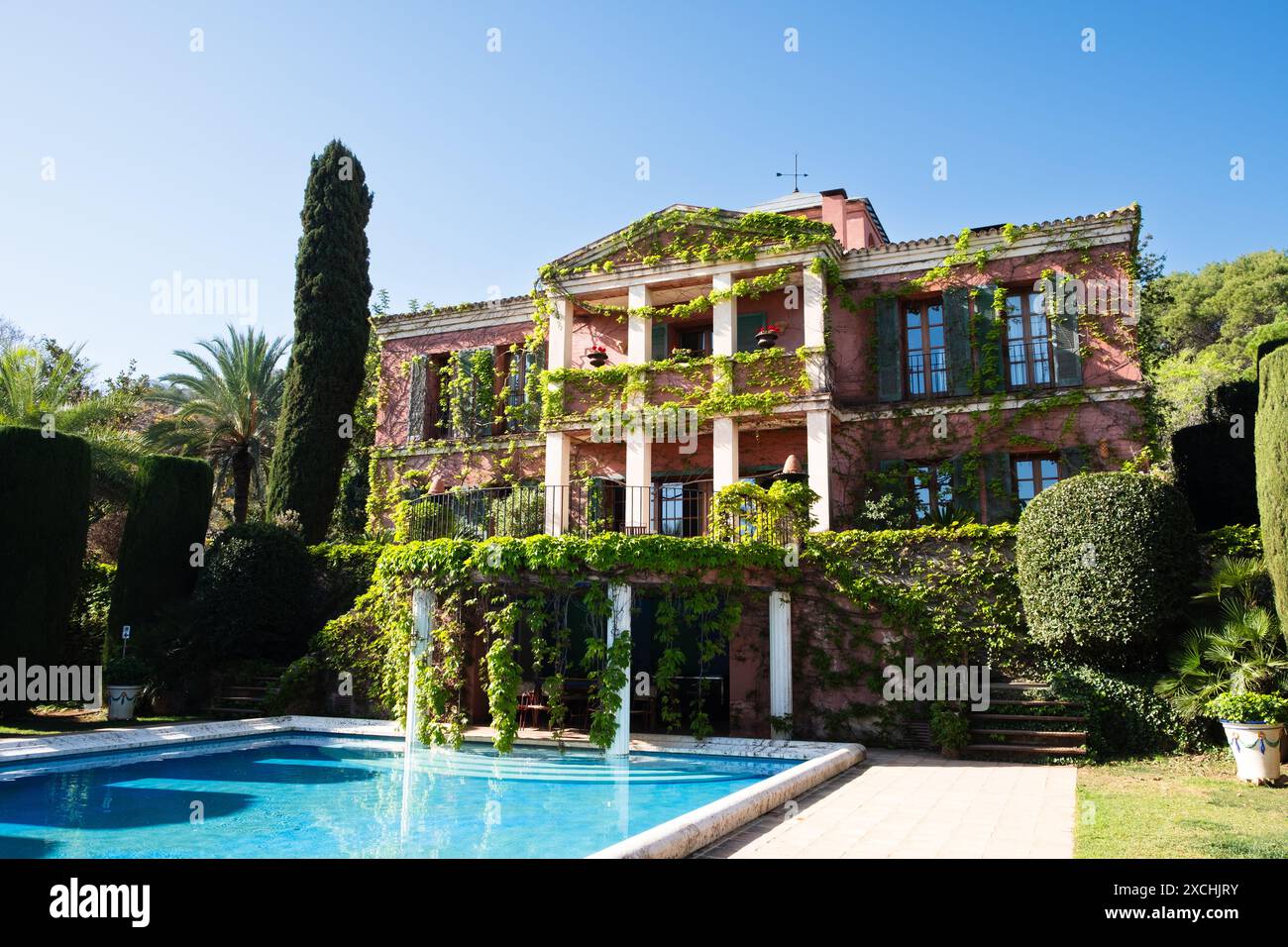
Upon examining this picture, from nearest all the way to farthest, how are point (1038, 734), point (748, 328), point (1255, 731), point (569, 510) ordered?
point (1255, 731)
point (1038, 734)
point (569, 510)
point (748, 328)

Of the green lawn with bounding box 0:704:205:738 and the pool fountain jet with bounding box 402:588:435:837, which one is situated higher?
the pool fountain jet with bounding box 402:588:435:837

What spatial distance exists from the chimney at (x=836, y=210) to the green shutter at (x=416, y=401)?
10.8m

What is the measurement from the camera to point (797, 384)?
57.2ft

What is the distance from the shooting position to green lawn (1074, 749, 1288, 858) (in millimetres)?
Answer: 6734

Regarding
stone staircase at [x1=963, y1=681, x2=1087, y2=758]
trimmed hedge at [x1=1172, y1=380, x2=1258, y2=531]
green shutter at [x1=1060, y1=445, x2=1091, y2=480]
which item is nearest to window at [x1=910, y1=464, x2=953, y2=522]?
green shutter at [x1=1060, y1=445, x2=1091, y2=480]

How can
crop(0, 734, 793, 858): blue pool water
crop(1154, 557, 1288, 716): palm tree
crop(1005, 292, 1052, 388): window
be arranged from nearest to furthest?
1. crop(0, 734, 793, 858): blue pool water
2. crop(1154, 557, 1288, 716): palm tree
3. crop(1005, 292, 1052, 388): window

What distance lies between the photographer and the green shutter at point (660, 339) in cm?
2016

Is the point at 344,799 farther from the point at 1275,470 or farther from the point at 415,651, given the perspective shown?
the point at 1275,470

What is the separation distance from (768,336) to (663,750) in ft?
28.1

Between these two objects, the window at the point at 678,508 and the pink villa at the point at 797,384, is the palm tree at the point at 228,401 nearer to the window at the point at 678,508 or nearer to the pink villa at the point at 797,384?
the pink villa at the point at 797,384

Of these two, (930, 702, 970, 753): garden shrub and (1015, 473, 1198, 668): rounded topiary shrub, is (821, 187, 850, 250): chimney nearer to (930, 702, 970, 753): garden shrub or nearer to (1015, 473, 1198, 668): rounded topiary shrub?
(1015, 473, 1198, 668): rounded topiary shrub

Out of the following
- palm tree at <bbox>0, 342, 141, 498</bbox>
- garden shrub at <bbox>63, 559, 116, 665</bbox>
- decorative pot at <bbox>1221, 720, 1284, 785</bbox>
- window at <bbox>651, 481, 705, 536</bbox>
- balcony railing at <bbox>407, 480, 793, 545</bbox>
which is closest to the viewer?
decorative pot at <bbox>1221, 720, 1284, 785</bbox>

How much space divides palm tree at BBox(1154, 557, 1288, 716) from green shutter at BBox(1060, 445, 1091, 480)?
3.98 m

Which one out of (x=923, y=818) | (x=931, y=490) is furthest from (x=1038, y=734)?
(x=931, y=490)
